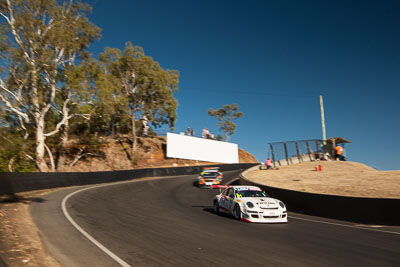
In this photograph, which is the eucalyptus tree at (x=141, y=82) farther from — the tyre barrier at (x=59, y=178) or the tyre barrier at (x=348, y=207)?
the tyre barrier at (x=348, y=207)

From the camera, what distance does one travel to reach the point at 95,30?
129 feet

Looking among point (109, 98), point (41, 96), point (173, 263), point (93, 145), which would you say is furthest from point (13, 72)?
point (173, 263)

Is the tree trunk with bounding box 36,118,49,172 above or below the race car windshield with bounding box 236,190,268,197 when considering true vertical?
above

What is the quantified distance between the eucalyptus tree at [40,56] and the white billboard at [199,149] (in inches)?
723

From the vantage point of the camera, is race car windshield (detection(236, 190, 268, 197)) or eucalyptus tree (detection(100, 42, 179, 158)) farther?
eucalyptus tree (detection(100, 42, 179, 158))

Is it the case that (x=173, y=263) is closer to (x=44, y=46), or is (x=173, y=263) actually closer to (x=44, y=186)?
(x=44, y=186)

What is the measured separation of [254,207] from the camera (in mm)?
11117

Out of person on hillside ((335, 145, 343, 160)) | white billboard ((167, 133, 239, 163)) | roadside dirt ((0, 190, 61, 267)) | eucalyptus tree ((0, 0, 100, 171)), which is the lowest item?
roadside dirt ((0, 190, 61, 267))

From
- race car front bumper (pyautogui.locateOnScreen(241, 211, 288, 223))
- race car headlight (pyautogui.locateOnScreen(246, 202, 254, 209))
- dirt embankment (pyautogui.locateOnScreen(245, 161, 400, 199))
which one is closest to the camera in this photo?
race car front bumper (pyautogui.locateOnScreen(241, 211, 288, 223))

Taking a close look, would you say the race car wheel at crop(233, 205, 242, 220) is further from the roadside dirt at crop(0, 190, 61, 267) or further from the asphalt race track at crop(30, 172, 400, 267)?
the roadside dirt at crop(0, 190, 61, 267)

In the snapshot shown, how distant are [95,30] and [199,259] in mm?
38972

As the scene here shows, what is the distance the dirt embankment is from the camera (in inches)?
634

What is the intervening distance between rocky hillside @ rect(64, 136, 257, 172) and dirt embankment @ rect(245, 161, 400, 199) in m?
24.9

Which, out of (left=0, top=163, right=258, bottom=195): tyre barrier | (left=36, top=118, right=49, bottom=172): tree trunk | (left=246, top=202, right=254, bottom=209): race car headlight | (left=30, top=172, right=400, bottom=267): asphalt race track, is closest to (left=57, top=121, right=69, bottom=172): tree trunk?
(left=36, top=118, right=49, bottom=172): tree trunk
